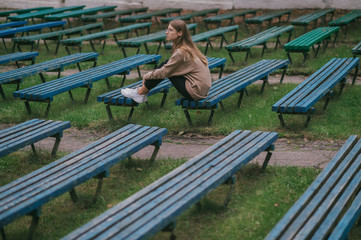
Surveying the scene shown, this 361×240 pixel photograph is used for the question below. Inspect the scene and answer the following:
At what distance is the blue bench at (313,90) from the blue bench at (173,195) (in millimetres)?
1024

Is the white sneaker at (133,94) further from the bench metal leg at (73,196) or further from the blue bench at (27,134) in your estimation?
the bench metal leg at (73,196)

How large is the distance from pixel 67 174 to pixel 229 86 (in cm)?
328

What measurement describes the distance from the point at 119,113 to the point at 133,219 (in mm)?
3833

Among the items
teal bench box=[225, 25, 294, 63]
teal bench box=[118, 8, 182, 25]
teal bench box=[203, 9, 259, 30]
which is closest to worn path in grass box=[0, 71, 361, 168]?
teal bench box=[225, 25, 294, 63]

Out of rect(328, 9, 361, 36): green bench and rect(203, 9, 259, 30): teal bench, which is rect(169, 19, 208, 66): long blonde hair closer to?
rect(328, 9, 361, 36): green bench

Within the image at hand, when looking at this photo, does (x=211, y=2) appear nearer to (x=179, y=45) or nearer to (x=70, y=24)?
(x=70, y=24)

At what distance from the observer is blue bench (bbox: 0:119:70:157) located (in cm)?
497

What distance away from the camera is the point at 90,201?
4.53m

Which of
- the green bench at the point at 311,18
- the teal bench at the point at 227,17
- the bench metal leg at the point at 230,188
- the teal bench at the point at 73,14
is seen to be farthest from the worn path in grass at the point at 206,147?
the teal bench at the point at 73,14

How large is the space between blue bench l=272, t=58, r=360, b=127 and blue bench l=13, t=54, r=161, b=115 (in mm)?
2703

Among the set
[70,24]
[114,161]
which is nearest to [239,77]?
[114,161]

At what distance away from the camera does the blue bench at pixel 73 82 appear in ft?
22.6

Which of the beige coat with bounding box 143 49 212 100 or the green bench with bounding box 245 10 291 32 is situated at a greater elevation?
the beige coat with bounding box 143 49 212 100

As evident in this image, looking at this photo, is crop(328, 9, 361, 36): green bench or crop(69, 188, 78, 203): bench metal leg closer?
crop(69, 188, 78, 203): bench metal leg
